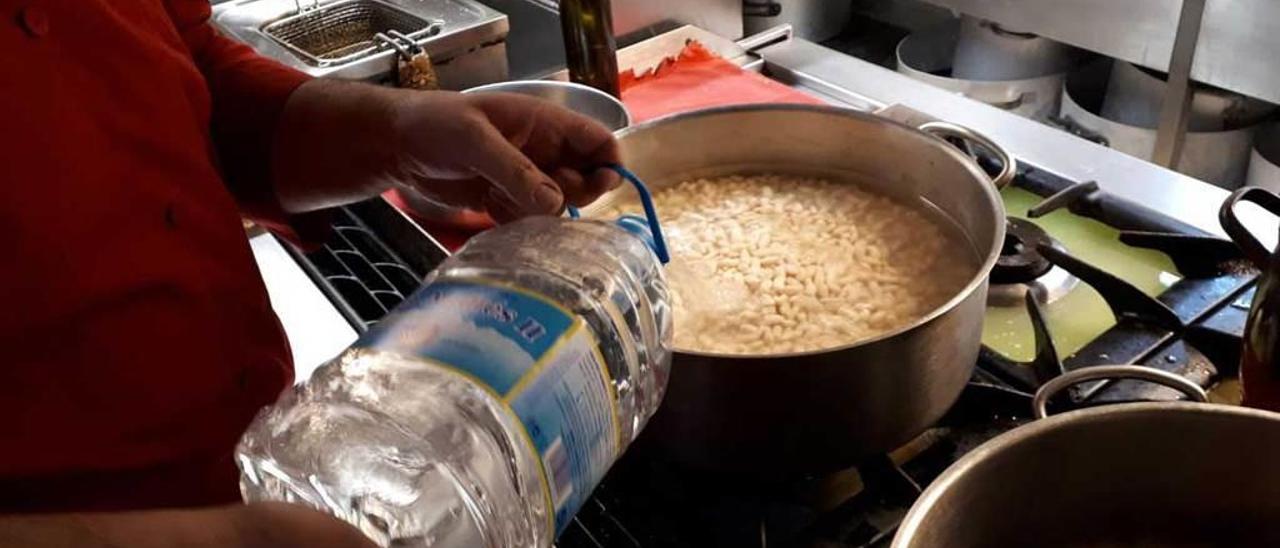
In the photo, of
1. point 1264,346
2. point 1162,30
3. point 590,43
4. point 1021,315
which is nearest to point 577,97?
point 590,43

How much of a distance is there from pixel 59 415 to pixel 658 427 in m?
0.44

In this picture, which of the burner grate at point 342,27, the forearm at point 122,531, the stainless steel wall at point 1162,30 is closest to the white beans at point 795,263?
the forearm at point 122,531

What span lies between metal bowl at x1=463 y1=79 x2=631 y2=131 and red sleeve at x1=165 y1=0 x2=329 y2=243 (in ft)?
1.50

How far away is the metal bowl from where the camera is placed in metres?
1.44

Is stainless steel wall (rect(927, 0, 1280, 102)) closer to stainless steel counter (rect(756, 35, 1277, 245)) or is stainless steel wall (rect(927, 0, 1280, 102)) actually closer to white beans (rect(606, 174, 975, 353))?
stainless steel counter (rect(756, 35, 1277, 245))

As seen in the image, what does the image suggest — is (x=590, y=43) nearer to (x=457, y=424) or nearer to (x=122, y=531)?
(x=457, y=424)

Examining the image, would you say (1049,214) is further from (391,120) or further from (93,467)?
(93,467)

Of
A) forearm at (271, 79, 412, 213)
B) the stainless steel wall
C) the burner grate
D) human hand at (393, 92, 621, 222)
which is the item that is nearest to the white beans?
human hand at (393, 92, 621, 222)

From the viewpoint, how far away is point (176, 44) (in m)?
0.90

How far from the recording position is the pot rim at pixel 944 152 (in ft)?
2.41

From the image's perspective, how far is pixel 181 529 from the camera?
45 cm

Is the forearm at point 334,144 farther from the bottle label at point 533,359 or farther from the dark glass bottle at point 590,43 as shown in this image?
the dark glass bottle at point 590,43

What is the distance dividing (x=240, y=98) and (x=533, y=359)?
0.56m

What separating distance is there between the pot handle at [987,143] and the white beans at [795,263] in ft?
0.29
